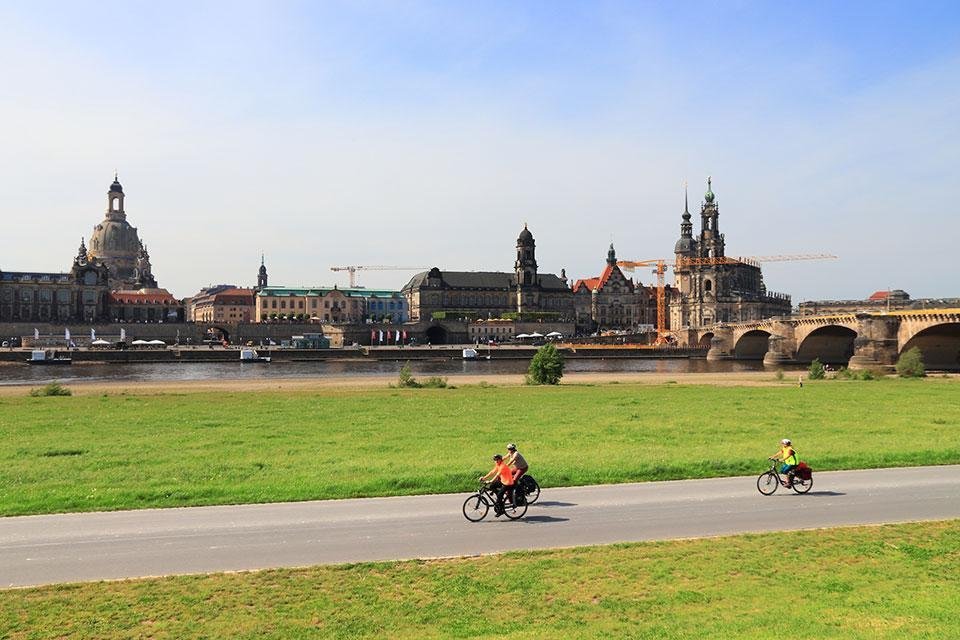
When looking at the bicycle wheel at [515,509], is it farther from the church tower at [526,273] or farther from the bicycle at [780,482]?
the church tower at [526,273]

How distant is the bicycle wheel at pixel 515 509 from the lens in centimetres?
1467

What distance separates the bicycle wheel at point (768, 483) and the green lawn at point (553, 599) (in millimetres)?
4025

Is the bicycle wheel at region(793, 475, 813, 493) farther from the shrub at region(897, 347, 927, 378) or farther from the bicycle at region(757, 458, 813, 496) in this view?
the shrub at region(897, 347, 927, 378)

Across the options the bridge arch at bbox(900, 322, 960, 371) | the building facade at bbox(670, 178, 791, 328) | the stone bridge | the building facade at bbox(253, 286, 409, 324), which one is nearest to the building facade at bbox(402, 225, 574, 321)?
the building facade at bbox(253, 286, 409, 324)

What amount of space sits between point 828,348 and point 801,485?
9549 centimetres

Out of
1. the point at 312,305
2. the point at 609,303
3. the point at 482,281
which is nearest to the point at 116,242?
the point at 312,305

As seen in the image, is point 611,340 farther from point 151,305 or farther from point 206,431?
point 206,431

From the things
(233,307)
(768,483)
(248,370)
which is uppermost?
(233,307)

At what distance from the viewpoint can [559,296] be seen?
17788 cm

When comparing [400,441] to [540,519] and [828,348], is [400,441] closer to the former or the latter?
[540,519]

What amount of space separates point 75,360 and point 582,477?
3784 inches

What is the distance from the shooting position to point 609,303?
18388 cm

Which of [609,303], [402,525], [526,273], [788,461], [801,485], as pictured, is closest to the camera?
[402,525]

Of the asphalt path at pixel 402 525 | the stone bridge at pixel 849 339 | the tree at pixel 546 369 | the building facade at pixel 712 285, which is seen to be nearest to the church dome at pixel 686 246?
the building facade at pixel 712 285
